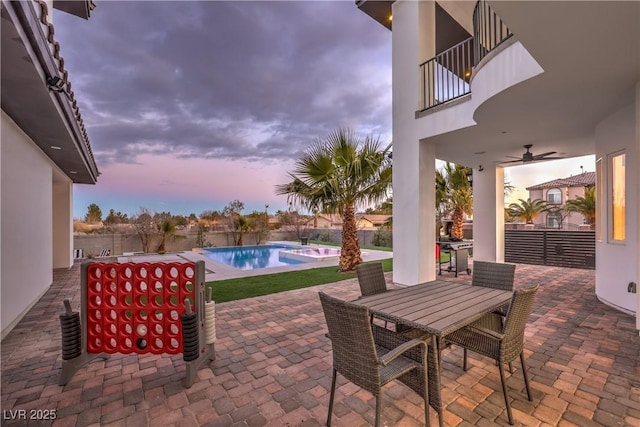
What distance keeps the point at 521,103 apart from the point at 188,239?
17579mm

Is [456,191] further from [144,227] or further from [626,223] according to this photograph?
[144,227]

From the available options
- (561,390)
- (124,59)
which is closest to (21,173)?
(561,390)

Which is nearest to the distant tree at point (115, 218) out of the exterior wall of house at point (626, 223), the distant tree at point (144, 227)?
the distant tree at point (144, 227)

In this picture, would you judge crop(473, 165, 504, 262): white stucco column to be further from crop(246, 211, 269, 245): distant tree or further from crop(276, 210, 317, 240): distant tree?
crop(276, 210, 317, 240): distant tree

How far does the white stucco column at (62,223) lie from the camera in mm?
10117

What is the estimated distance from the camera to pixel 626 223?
16.8 feet

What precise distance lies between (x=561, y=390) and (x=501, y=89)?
3761 millimetres

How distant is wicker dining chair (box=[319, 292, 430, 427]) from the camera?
201 cm

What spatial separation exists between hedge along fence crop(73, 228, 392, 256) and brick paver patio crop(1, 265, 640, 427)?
12343mm

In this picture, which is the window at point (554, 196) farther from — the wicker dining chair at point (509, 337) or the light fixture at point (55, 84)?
the light fixture at point (55, 84)

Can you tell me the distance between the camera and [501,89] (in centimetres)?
410

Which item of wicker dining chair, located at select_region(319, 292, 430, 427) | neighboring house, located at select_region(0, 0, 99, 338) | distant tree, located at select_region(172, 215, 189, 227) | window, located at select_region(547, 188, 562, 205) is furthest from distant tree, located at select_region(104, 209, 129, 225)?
window, located at select_region(547, 188, 562, 205)

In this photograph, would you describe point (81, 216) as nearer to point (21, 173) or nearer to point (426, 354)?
point (21, 173)

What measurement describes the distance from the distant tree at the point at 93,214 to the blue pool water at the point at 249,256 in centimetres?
756
